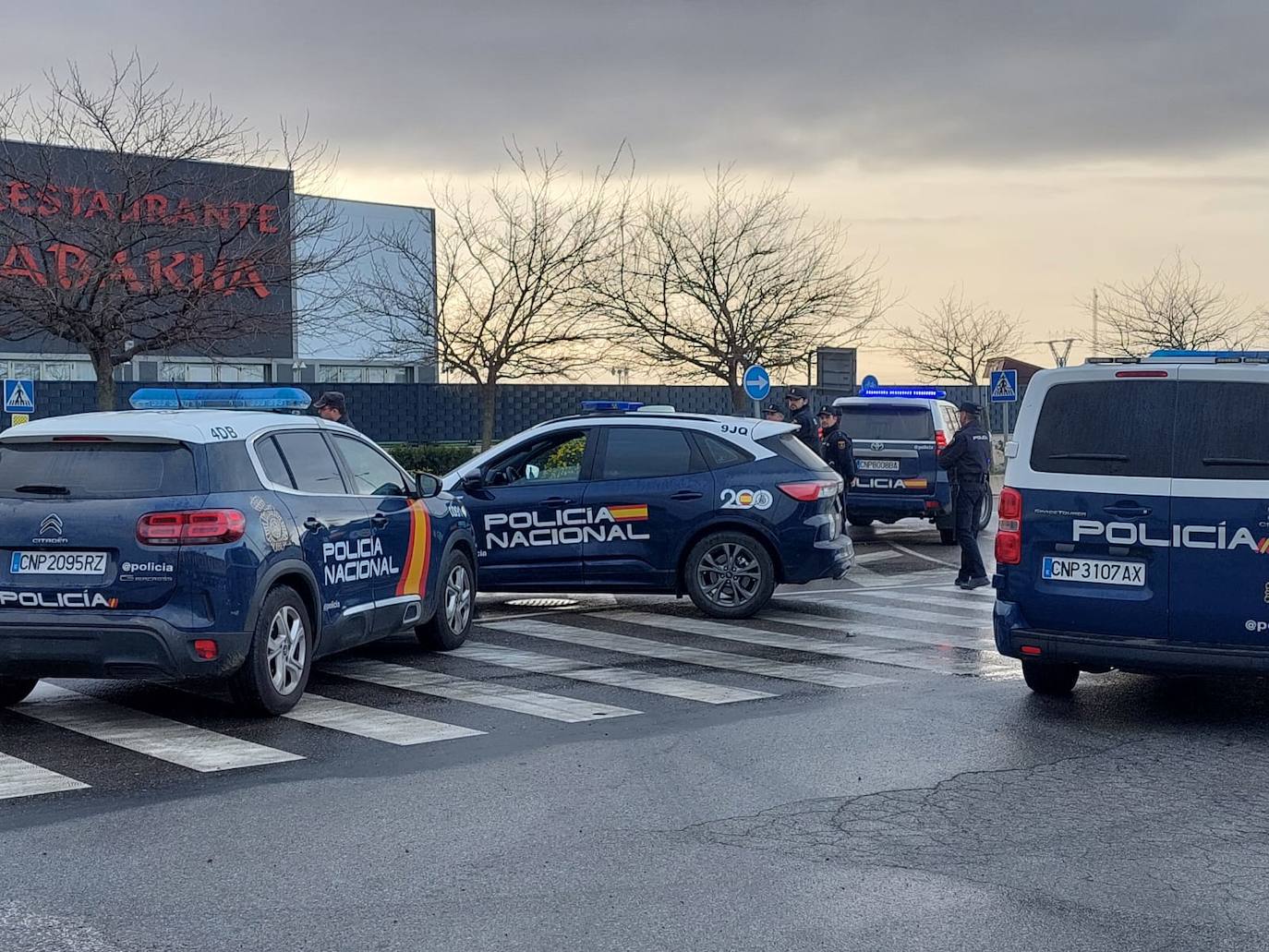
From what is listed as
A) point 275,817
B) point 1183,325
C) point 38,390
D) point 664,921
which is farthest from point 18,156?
point 1183,325

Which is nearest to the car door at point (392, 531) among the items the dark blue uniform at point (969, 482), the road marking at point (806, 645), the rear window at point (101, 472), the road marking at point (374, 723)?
the road marking at point (374, 723)

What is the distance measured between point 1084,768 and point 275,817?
360cm

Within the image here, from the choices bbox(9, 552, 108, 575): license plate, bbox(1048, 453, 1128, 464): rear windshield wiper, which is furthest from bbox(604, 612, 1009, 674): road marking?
bbox(9, 552, 108, 575): license plate

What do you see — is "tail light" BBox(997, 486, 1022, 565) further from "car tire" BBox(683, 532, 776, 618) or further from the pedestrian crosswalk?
"car tire" BBox(683, 532, 776, 618)

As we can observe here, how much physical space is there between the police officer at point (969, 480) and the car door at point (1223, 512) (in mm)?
6851

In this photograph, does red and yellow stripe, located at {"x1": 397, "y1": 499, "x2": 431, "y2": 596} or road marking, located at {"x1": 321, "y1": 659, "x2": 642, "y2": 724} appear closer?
road marking, located at {"x1": 321, "y1": 659, "x2": 642, "y2": 724}

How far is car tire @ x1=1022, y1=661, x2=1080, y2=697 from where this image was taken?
8.73 metres

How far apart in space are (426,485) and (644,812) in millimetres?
4538

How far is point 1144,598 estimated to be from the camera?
789cm

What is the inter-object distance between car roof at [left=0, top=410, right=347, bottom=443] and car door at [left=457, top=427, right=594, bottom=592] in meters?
4.12

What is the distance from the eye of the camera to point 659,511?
12.2 metres

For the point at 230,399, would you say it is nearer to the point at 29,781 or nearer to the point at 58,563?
the point at 58,563

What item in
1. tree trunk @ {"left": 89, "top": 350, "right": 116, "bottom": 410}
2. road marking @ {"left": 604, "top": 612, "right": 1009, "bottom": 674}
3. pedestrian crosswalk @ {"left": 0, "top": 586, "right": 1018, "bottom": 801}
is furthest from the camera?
tree trunk @ {"left": 89, "top": 350, "right": 116, "bottom": 410}

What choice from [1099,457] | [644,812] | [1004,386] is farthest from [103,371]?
[1004,386]
